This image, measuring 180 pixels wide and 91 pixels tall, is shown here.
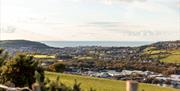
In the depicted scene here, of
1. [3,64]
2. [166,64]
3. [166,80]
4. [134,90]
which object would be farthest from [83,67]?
[134,90]

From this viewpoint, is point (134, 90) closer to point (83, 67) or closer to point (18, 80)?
point (18, 80)

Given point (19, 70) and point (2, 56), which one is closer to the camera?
point (2, 56)

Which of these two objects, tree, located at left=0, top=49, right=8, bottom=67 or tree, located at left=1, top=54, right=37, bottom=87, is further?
tree, located at left=0, top=49, right=8, bottom=67

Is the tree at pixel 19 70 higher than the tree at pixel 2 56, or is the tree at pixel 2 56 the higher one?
the tree at pixel 2 56

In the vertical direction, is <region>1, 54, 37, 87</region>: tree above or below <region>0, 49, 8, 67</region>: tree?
below

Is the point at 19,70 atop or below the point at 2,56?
below

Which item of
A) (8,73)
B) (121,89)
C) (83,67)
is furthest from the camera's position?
(83,67)

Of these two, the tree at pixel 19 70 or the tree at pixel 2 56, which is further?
the tree at pixel 2 56

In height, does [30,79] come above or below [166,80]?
above
